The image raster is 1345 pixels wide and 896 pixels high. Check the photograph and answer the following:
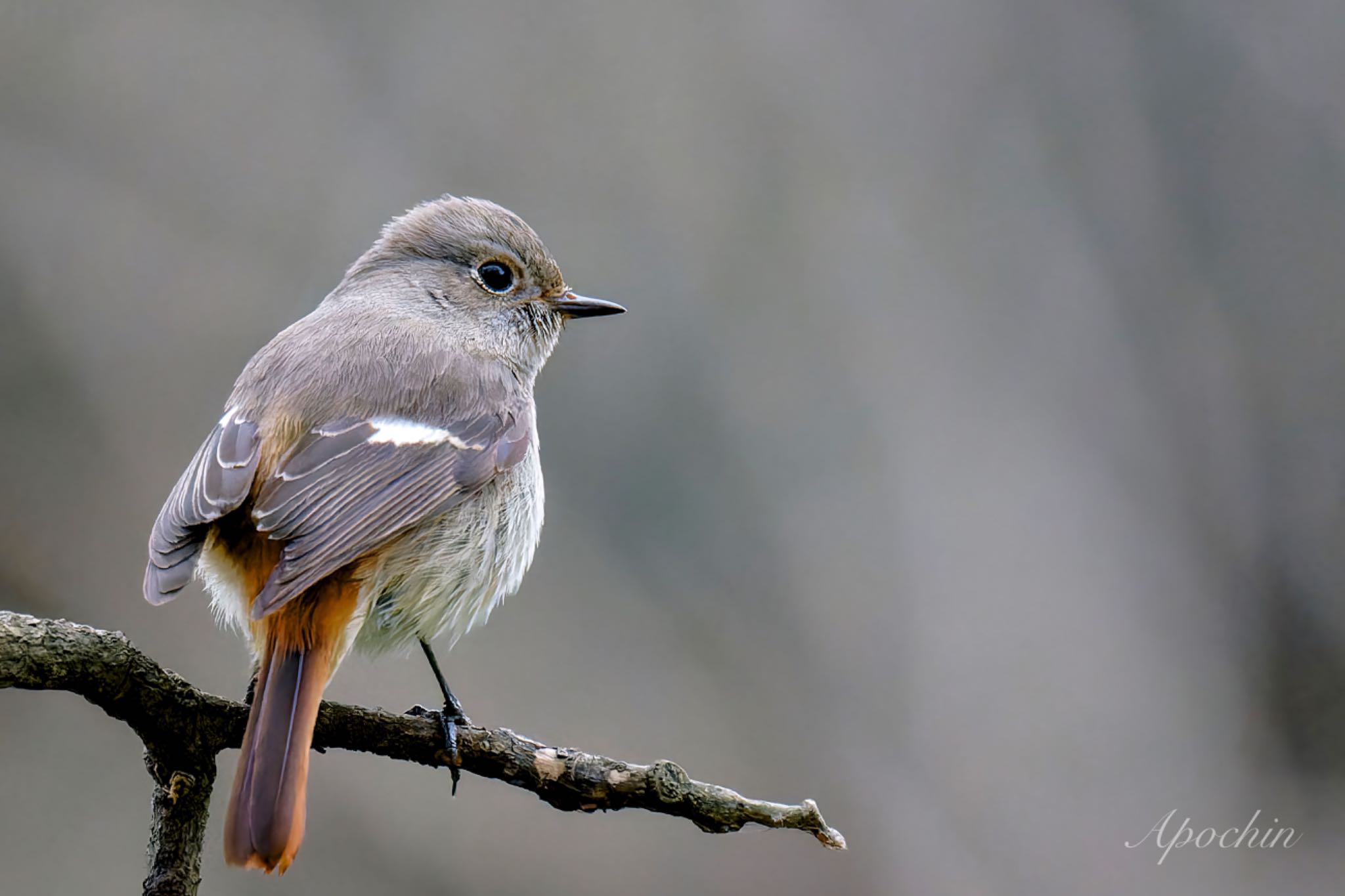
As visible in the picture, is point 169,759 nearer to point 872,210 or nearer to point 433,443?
point 433,443

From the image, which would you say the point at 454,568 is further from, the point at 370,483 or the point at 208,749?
the point at 208,749

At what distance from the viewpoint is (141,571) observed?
182 inches

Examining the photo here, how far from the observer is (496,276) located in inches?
141

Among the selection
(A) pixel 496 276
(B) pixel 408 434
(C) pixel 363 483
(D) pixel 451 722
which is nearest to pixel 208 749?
(D) pixel 451 722

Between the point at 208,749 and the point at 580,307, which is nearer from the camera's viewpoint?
the point at 208,749

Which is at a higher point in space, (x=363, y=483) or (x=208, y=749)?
(x=363, y=483)

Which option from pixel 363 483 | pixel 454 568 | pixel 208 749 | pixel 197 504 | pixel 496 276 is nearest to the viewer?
pixel 208 749

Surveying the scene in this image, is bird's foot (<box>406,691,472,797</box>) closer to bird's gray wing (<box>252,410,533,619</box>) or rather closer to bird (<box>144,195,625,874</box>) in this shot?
bird (<box>144,195,625,874</box>)

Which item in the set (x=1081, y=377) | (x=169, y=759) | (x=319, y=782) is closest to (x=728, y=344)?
(x=1081, y=377)

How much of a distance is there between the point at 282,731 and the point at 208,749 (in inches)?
6.2

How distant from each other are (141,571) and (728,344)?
8.69 feet

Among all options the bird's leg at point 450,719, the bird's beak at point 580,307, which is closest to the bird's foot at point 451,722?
the bird's leg at point 450,719

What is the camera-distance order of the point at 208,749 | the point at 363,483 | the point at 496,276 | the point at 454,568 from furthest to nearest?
the point at 496,276, the point at 454,568, the point at 363,483, the point at 208,749

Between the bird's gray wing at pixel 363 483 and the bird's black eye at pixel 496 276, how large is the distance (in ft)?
2.06
